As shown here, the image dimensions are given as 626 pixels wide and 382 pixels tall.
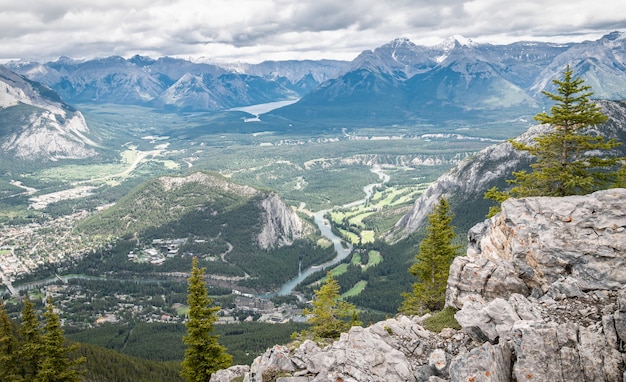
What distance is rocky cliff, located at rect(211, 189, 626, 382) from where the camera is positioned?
82.4 feet

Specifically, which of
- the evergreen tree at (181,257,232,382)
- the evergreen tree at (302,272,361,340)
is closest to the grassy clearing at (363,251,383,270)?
the evergreen tree at (302,272,361,340)

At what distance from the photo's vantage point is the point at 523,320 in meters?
27.8

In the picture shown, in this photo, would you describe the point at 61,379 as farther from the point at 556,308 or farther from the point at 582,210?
the point at 582,210

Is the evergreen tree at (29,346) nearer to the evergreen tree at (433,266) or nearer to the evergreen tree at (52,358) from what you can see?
the evergreen tree at (52,358)

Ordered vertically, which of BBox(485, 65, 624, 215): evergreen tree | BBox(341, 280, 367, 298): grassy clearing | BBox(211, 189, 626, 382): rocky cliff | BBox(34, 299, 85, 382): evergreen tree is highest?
BBox(485, 65, 624, 215): evergreen tree

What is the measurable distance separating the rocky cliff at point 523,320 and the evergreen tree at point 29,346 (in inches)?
1053

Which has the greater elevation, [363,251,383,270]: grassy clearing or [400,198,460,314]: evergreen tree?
[400,198,460,314]: evergreen tree

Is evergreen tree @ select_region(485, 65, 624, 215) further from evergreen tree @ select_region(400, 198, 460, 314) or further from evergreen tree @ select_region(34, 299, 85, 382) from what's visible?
evergreen tree @ select_region(34, 299, 85, 382)

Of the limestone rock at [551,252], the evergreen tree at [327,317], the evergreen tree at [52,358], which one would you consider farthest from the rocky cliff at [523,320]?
the evergreen tree at [52,358]

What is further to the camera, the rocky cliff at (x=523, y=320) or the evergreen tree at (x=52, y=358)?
the evergreen tree at (x=52, y=358)

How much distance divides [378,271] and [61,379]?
14233cm

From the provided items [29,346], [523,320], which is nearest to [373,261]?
[29,346]

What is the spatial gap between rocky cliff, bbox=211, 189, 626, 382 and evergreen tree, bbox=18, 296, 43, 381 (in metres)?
26.7

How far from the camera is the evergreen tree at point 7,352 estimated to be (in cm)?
4850
